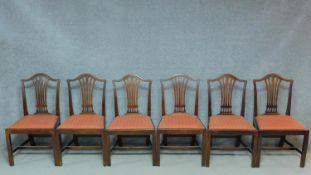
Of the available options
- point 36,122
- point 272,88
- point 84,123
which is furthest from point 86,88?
point 272,88

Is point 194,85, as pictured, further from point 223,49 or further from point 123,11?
point 123,11

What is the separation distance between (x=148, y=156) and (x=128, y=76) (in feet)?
2.97

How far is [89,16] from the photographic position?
3352 mm

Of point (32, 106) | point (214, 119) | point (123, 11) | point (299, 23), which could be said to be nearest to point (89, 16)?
point (123, 11)

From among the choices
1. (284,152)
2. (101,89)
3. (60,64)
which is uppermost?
(60,64)

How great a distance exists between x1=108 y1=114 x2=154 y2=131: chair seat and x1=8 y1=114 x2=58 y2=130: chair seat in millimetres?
628

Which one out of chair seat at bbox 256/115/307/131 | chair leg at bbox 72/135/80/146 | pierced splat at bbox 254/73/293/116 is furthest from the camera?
chair leg at bbox 72/135/80/146

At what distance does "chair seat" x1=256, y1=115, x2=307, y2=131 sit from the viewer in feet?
9.81

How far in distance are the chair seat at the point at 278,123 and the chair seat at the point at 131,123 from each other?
1.13m

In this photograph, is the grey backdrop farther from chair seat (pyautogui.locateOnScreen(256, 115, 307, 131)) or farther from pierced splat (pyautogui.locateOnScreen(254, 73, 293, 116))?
chair seat (pyautogui.locateOnScreen(256, 115, 307, 131))

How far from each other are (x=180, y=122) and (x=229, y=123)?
1.63ft

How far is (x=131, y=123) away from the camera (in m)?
3.10

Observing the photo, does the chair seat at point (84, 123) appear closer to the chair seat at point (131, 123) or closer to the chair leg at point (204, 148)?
the chair seat at point (131, 123)

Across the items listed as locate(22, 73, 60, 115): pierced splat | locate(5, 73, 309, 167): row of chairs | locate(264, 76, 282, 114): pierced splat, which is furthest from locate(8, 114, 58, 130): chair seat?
locate(264, 76, 282, 114): pierced splat
